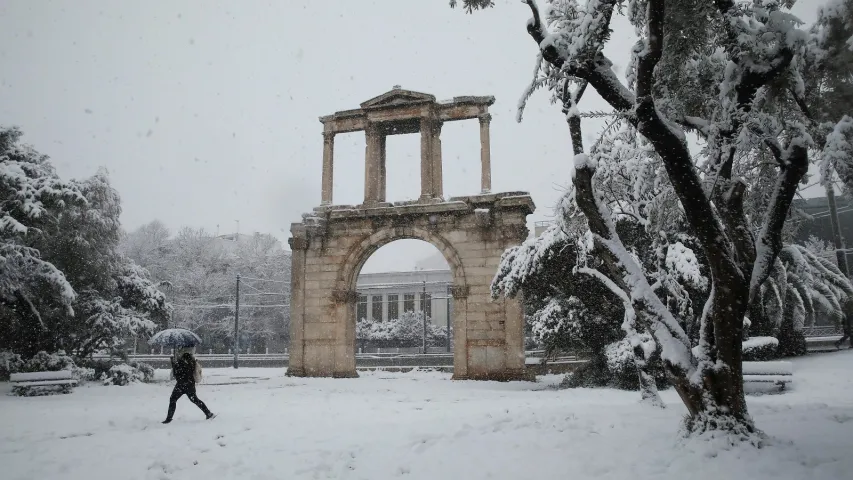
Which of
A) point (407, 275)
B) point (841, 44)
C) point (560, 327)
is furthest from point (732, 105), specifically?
point (407, 275)

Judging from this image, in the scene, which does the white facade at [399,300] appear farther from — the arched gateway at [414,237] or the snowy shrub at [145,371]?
the snowy shrub at [145,371]

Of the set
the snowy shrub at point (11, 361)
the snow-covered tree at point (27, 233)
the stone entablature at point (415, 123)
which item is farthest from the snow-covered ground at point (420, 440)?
the stone entablature at point (415, 123)

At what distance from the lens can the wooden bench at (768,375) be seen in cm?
1113

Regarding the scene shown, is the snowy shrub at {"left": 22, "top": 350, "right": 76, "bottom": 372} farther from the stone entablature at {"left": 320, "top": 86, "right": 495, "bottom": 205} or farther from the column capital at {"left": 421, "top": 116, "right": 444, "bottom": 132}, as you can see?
the column capital at {"left": 421, "top": 116, "right": 444, "bottom": 132}

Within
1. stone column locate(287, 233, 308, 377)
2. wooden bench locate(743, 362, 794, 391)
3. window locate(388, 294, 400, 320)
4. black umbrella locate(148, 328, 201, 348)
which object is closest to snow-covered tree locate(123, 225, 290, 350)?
window locate(388, 294, 400, 320)

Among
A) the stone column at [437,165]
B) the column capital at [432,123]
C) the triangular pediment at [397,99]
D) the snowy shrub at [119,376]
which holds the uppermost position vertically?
the triangular pediment at [397,99]

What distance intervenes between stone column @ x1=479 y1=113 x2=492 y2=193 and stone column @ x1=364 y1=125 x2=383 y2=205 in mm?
3594

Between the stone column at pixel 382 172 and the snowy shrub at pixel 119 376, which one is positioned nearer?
the snowy shrub at pixel 119 376

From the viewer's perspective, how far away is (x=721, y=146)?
5.80 meters

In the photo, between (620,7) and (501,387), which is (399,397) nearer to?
(501,387)

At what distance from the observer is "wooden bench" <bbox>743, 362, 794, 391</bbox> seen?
11.1 m

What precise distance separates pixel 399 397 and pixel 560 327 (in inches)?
→ 167

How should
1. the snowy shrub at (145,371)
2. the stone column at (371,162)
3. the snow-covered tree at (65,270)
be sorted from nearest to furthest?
the snow-covered tree at (65,270), the snowy shrub at (145,371), the stone column at (371,162)

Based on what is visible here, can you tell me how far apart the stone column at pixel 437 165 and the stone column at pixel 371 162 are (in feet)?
6.43
